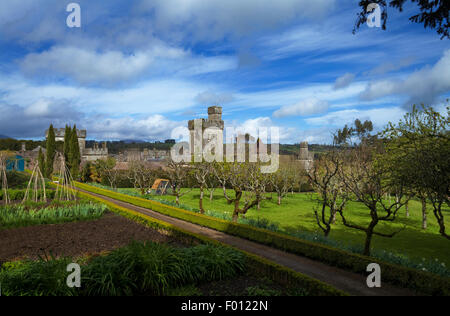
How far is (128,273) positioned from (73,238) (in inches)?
224

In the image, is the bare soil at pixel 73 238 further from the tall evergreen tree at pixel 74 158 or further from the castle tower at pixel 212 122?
the tall evergreen tree at pixel 74 158

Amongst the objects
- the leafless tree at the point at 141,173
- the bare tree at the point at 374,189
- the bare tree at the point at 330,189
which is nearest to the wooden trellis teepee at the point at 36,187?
the leafless tree at the point at 141,173

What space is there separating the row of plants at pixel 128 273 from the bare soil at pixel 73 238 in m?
1.74

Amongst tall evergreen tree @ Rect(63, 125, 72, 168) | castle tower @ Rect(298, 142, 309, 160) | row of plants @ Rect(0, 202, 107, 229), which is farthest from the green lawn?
castle tower @ Rect(298, 142, 309, 160)

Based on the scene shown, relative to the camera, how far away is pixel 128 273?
20.0ft

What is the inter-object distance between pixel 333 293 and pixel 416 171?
20.0 ft

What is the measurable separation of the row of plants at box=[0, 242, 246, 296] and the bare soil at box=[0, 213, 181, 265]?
1.74 meters

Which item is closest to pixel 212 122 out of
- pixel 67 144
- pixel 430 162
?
pixel 67 144

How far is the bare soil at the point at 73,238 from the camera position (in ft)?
29.5

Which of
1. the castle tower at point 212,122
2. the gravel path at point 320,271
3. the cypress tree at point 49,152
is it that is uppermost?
the castle tower at point 212,122

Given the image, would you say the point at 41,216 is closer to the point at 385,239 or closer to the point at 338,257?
the point at 338,257

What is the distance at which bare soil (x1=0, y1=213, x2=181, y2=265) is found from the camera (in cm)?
899
